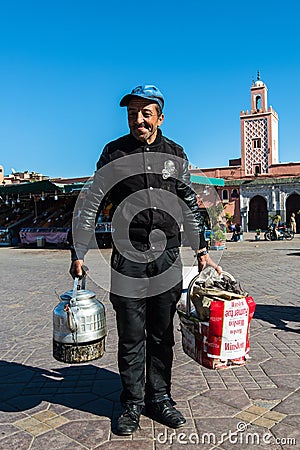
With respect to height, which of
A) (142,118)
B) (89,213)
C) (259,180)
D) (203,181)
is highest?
(259,180)

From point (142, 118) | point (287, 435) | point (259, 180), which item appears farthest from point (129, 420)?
point (259, 180)

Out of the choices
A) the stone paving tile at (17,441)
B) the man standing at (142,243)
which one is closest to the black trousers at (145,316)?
the man standing at (142,243)

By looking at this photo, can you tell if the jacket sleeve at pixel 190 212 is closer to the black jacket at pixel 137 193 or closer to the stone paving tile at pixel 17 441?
the black jacket at pixel 137 193

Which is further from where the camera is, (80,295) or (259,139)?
(259,139)

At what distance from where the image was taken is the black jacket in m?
2.76

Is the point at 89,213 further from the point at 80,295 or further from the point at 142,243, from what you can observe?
the point at 80,295

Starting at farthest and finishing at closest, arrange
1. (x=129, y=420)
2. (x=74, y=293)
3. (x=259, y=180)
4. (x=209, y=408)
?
(x=259, y=180)
(x=209, y=408)
(x=74, y=293)
(x=129, y=420)

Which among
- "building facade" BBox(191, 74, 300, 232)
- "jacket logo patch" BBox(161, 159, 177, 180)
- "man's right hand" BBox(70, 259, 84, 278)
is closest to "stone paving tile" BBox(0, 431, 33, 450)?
"man's right hand" BBox(70, 259, 84, 278)

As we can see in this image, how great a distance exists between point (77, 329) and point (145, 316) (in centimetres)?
45

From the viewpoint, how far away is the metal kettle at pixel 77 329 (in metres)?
2.73

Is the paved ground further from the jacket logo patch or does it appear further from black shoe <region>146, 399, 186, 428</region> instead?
the jacket logo patch

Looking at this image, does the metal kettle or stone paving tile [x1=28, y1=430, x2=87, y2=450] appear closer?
stone paving tile [x1=28, y1=430, x2=87, y2=450]

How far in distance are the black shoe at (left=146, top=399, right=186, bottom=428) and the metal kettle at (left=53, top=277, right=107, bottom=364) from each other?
53 cm

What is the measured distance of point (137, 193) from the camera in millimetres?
2770
